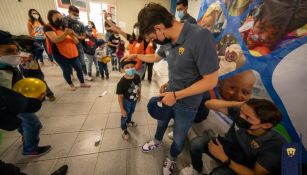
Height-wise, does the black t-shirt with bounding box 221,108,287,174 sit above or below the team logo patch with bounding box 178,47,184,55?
below

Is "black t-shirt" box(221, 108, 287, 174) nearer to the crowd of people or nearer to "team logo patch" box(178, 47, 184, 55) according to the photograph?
the crowd of people

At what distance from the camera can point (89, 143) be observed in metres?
1.77

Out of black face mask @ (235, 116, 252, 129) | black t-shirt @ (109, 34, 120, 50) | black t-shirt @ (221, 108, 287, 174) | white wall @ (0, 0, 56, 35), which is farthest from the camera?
white wall @ (0, 0, 56, 35)

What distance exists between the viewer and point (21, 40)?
194cm

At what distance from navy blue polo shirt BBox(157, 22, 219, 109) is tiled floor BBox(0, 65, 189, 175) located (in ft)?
3.51

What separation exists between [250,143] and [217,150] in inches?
11.2

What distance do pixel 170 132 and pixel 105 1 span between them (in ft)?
21.5

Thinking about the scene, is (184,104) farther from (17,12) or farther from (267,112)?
(17,12)

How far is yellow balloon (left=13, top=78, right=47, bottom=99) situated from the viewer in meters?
1.15

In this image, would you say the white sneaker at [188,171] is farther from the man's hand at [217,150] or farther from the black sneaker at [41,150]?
the black sneaker at [41,150]

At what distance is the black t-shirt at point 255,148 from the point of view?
0.91 metres

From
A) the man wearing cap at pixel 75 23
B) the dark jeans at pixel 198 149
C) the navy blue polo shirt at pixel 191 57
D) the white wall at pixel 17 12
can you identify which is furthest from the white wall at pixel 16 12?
the dark jeans at pixel 198 149

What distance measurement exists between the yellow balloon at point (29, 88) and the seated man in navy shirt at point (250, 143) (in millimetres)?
1728

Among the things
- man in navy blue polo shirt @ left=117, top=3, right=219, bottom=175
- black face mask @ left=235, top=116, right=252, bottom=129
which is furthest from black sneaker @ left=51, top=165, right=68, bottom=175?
black face mask @ left=235, top=116, right=252, bottom=129
